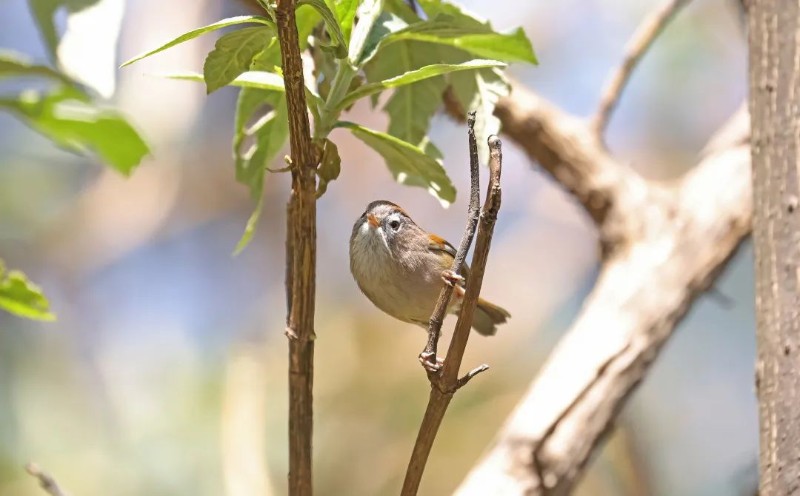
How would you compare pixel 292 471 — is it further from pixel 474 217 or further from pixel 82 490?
pixel 82 490

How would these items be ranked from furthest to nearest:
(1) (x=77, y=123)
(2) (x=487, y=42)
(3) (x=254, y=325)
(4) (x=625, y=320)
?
(3) (x=254, y=325), (4) (x=625, y=320), (2) (x=487, y=42), (1) (x=77, y=123)

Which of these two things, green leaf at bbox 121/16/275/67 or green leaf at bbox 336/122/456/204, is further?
green leaf at bbox 336/122/456/204

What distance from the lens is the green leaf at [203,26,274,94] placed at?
2.40 feet

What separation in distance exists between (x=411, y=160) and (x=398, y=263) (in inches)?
15.6

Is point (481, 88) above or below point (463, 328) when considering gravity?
above

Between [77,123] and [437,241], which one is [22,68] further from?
[437,241]

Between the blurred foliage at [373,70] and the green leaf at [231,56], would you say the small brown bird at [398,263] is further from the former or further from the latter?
the green leaf at [231,56]

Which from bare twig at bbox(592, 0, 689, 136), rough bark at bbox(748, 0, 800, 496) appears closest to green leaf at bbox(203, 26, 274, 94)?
rough bark at bbox(748, 0, 800, 496)

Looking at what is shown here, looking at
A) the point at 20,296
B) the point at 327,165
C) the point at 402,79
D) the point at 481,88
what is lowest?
the point at 20,296

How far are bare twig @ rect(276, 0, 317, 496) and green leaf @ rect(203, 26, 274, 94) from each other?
0.07 metres

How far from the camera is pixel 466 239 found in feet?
2.19

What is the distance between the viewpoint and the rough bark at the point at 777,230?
113 centimetres

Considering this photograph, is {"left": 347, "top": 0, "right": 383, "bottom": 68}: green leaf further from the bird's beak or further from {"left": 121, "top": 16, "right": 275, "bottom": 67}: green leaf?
the bird's beak

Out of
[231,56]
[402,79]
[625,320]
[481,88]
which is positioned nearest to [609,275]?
[625,320]
